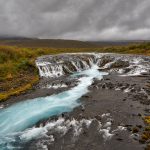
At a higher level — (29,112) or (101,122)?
(101,122)

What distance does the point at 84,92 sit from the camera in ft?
102

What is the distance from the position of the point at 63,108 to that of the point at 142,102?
27.7 feet

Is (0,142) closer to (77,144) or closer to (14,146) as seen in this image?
(14,146)

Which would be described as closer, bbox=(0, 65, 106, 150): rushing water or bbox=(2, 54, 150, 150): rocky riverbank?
bbox=(2, 54, 150, 150): rocky riverbank

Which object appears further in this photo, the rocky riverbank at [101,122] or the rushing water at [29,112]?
the rushing water at [29,112]

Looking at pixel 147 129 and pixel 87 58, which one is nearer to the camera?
pixel 147 129

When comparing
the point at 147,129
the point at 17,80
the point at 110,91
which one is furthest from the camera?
Result: the point at 17,80

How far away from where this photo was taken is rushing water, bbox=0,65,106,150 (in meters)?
18.8

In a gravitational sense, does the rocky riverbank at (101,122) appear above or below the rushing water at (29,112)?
above

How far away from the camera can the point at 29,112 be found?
24.5 metres

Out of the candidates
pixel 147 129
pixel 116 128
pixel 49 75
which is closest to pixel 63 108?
pixel 116 128

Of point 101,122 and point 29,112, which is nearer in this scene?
point 101,122

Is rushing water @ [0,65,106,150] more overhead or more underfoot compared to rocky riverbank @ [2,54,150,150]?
more underfoot

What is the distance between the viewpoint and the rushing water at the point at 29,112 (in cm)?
1876
